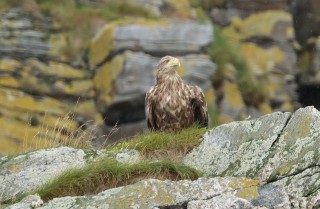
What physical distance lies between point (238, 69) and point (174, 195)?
19.0 meters

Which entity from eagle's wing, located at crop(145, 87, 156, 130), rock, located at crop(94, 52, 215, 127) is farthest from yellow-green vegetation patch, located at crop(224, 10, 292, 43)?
eagle's wing, located at crop(145, 87, 156, 130)

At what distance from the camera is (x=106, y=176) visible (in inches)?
392

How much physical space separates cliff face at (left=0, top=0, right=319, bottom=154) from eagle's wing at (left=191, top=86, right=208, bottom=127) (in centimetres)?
973

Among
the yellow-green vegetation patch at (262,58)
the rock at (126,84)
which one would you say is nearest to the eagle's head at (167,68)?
the rock at (126,84)

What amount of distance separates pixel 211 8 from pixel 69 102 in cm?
705

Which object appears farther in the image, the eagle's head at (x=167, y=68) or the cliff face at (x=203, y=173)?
the eagle's head at (x=167, y=68)

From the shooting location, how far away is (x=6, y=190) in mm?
10180

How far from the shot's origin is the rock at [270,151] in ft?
31.1

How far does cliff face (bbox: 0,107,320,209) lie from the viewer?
9.27m

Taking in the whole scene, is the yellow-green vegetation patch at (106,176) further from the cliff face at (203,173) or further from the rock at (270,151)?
the rock at (270,151)

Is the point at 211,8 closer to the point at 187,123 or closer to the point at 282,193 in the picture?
the point at 187,123

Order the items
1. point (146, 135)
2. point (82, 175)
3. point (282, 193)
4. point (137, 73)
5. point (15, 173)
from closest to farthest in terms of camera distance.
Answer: point (282, 193)
point (82, 175)
point (15, 173)
point (146, 135)
point (137, 73)

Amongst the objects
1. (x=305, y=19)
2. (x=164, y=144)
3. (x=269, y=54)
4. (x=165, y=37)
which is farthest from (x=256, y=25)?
(x=164, y=144)

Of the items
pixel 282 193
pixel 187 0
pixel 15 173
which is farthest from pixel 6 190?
pixel 187 0
